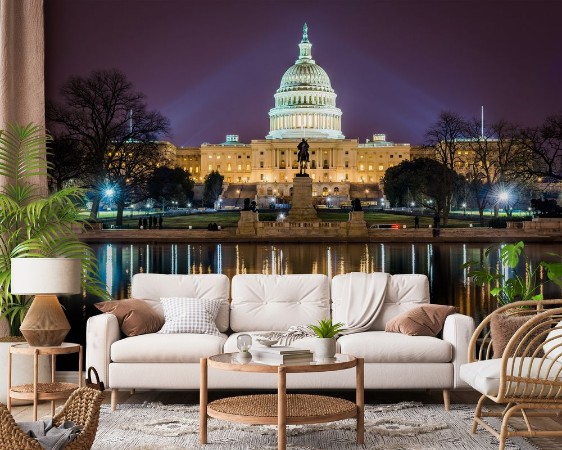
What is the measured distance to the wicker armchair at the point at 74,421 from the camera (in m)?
3.44

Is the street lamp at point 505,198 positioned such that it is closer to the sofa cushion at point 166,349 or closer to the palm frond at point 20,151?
the sofa cushion at point 166,349

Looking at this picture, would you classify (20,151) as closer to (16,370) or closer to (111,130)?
(16,370)

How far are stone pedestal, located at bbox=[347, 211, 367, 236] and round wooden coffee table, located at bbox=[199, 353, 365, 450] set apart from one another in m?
7.14

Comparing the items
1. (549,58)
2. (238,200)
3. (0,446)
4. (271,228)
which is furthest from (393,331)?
(271,228)

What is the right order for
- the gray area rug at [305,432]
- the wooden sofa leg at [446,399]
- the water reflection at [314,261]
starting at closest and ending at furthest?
1. the gray area rug at [305,432]
2. the wooden sofa leg at [446,399]
3. the water reflection at [314,261]

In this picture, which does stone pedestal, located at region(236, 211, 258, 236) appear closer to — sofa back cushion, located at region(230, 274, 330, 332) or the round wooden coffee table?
sofa back cushion, located at region(230, 274, 330, 332)

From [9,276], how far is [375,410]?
7.84 feet

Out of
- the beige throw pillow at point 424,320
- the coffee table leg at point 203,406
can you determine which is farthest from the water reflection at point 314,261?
the coffee table leg at point 203,406

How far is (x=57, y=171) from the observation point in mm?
8430

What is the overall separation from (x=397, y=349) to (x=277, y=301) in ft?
3.26

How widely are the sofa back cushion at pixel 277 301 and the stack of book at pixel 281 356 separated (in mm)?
1501

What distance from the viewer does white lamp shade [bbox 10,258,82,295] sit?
505 centimetres

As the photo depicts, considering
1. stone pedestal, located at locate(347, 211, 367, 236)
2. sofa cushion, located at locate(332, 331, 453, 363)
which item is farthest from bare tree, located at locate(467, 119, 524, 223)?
sofa cushion, located at locate(332, 331, 453, 363)

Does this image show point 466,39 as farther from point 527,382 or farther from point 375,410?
point 527,382
